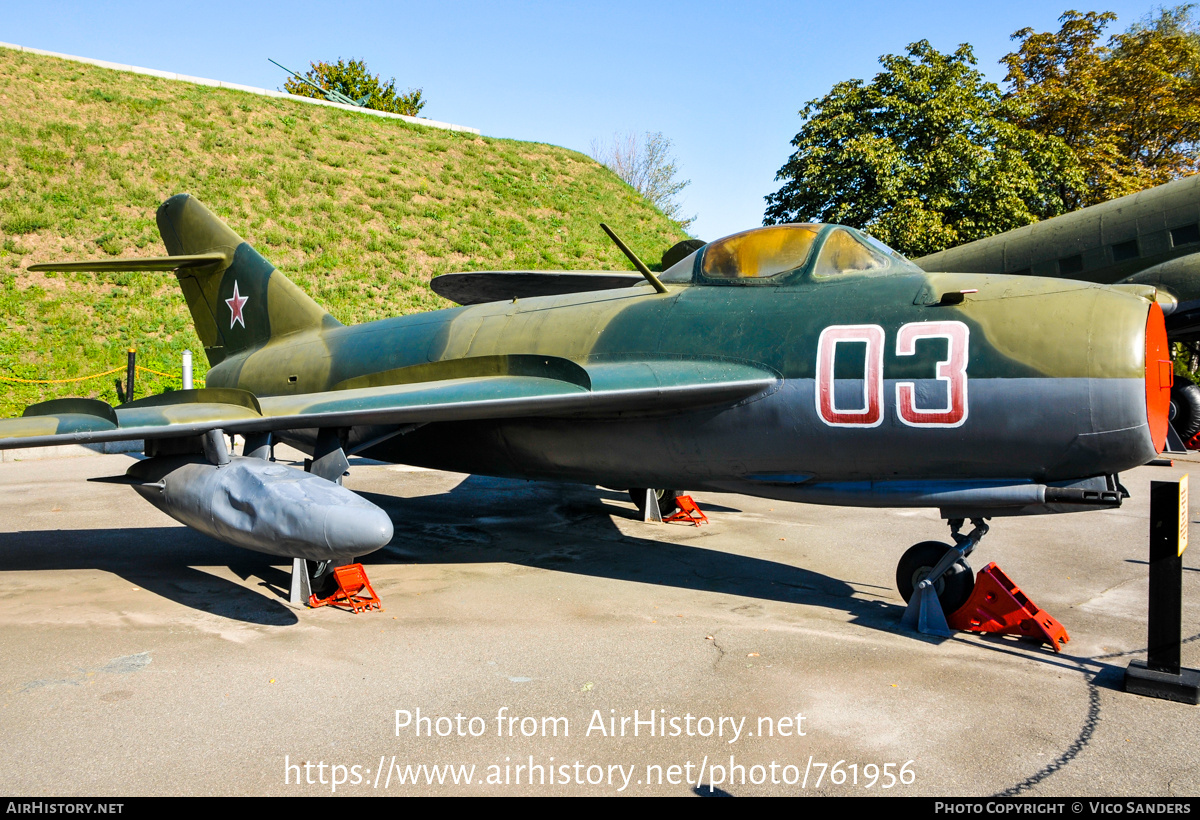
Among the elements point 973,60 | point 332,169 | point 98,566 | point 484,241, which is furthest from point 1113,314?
point 332,169

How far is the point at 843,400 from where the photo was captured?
5.61 meters

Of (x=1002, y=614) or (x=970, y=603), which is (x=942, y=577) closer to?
(x=970, y=603)

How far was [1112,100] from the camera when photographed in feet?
104

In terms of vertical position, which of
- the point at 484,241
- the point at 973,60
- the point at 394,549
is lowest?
the point at 394,549

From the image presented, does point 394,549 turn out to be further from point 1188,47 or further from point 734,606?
point 1188,47

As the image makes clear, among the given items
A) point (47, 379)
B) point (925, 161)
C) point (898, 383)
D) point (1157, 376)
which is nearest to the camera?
point (1157, 376)

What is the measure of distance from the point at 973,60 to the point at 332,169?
2672 centimetres

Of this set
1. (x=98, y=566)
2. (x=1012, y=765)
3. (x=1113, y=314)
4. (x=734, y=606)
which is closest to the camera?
(x=1012, y=765)

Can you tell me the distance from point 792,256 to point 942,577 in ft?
8.95

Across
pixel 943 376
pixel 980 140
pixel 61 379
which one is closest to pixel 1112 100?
pixel 980 140

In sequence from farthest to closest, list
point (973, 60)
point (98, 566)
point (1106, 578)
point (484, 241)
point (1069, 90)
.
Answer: point (484, 241) < point (1069, 90) < point (973, 60) < point (98, 566) < point (1106, 578)

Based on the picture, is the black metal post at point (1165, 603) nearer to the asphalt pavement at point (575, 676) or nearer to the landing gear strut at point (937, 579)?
the asphalt pavement at point (575, 676)

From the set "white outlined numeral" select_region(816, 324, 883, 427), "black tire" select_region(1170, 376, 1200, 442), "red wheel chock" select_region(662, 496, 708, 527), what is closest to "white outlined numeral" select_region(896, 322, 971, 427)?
"white outlined numeral" select_region(816, 324, 883, 427)

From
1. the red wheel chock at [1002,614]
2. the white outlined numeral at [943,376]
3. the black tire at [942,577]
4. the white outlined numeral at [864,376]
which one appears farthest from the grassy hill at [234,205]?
the red wheel chock at [1002,614]
